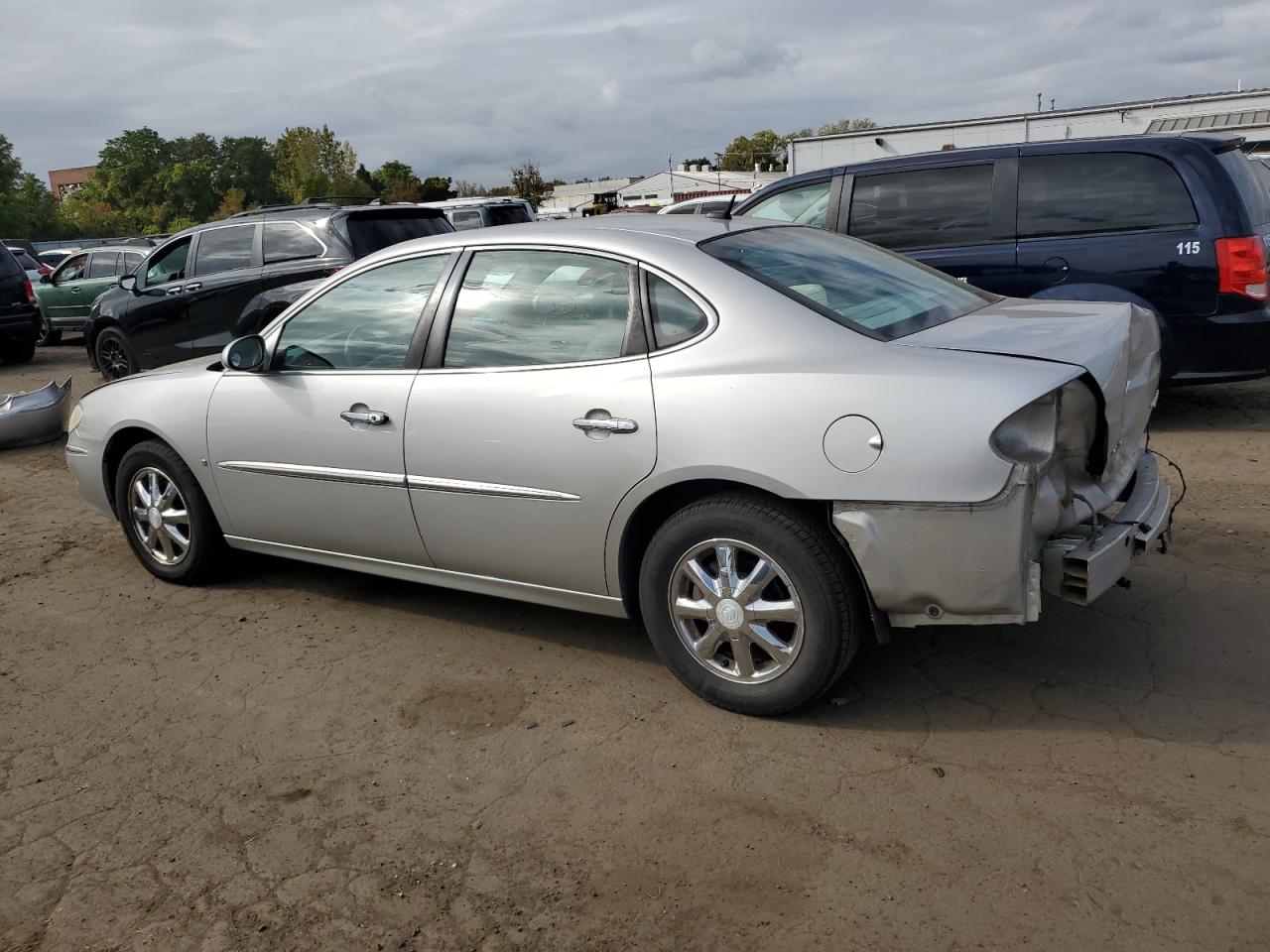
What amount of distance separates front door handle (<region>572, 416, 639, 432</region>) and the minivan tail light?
4.59m

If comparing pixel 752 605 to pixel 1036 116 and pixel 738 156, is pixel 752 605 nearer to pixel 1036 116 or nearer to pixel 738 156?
pixel 1036 116

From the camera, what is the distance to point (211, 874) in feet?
9.58

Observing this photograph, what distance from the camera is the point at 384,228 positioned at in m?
9.98

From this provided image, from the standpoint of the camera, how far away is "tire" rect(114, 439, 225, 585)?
496 cm

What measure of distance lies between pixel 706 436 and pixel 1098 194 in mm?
4613

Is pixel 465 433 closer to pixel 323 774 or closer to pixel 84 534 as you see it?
pixel 323 774

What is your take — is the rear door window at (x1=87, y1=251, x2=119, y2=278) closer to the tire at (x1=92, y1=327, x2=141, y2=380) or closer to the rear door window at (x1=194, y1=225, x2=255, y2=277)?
the tire at (x1=92, y1=327, x2=141, y2=380)

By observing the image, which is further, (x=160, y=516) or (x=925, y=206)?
(x=925, y=206)

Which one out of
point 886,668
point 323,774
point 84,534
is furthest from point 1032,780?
point 84,534

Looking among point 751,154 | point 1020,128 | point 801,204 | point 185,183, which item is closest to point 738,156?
point 751,154

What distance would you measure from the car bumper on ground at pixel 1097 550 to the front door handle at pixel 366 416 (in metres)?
2.41

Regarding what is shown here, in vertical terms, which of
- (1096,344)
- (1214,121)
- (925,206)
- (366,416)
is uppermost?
(1214,121)

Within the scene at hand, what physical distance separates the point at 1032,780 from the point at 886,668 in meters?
0.84

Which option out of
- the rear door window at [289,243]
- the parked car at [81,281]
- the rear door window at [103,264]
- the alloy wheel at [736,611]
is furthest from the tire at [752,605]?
the rear door window at [103,264]
